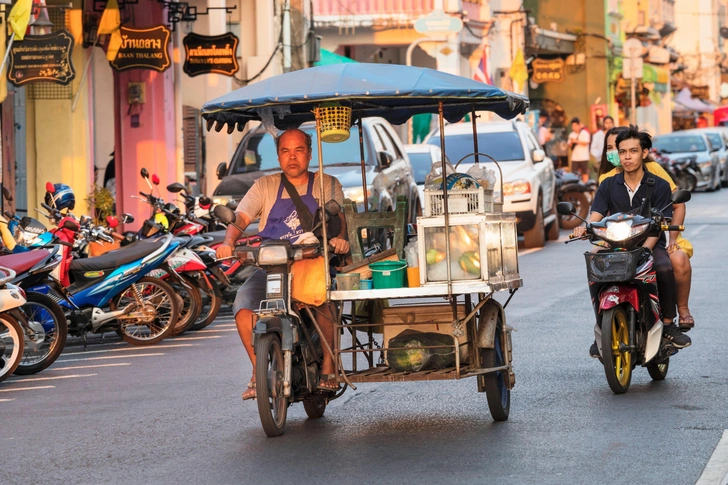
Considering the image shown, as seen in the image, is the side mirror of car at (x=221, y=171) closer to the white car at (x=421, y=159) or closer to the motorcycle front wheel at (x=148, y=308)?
the motorcycle front wheel at (x=148, y=308)

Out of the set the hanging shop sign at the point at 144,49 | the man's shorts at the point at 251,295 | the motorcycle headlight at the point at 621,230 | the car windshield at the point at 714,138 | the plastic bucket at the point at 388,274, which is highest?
the hanging shop sign at the point at 144,49

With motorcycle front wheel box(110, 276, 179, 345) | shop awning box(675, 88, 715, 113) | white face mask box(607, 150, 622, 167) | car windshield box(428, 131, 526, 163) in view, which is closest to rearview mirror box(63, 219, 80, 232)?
motorcycle front wheel box(110, 276, 179, 345)

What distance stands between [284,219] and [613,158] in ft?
8.69

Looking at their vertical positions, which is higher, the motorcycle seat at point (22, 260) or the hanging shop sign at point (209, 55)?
the hanging shop sign at point (209, 55)

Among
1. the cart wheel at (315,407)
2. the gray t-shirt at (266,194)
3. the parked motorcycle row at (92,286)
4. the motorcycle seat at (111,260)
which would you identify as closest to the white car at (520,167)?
the parked motorcycle row at (92,286)

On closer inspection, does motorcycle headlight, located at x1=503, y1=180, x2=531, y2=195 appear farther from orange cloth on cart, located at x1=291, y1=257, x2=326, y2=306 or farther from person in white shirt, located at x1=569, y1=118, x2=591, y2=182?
orange cloth on cart, located at x1=291, y1=257, x2=326, y2=306

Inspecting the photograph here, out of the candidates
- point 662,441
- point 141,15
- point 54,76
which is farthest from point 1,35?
point 662,441

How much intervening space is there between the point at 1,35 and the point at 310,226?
10.4 metres

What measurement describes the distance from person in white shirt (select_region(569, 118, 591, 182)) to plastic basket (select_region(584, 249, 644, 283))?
24.1 meters

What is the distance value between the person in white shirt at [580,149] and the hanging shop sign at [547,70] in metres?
14.1

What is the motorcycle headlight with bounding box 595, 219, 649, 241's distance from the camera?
364 inches

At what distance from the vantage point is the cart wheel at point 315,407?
8609mm

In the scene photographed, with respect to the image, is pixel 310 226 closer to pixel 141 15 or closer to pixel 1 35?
pixel 1 35

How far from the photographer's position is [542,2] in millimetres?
50469
